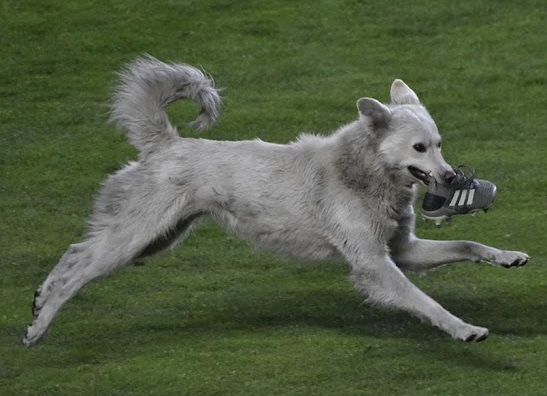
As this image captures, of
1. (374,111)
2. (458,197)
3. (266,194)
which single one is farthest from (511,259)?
(266,194)

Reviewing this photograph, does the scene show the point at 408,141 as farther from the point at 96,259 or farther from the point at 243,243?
the point at 243,243

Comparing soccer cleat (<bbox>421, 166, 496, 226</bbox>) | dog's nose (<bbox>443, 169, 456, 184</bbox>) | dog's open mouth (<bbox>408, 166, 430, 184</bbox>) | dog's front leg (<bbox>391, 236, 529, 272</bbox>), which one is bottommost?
dog's front leg (<bbox>391, 236, 529, 272</bbox>)

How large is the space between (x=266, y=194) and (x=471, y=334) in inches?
65.5

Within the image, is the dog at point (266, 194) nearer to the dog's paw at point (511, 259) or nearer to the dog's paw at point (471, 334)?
the dog's paw at point (511, 259)

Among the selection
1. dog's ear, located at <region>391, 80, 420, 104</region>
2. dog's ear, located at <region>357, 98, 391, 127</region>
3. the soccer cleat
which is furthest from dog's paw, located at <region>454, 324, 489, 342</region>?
dog's ear, located at <region>391, 80, 420, 104</region>

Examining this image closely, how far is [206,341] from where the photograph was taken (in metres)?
8.52

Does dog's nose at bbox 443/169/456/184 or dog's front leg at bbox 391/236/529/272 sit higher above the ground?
dog's nose at bbox 443/169/456/184

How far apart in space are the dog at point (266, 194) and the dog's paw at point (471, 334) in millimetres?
599

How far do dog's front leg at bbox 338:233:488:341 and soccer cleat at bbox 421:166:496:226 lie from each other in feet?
1.42

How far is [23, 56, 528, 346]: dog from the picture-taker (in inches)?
329

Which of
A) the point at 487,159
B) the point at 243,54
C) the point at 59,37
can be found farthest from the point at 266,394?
the point at 59,37

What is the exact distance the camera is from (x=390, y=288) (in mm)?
8188

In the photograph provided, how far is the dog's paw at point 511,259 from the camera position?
8.14 metres

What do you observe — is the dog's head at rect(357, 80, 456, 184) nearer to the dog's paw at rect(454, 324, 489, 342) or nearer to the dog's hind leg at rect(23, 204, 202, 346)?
the dog's paw at rect(454, 324, 489, 342)
